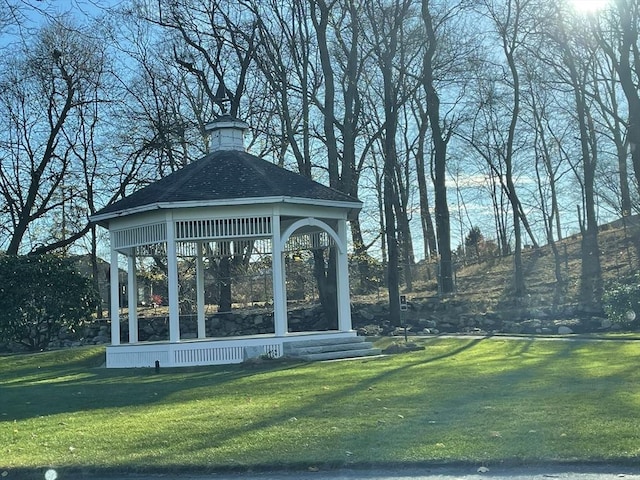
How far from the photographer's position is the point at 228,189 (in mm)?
17516

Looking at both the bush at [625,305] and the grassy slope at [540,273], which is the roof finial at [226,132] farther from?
the grassy slope at [540,273]

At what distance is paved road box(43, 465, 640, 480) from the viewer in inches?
250

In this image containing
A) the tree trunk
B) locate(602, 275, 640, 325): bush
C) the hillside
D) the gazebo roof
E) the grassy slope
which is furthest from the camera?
the grassy slope

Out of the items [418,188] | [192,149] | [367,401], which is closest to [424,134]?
[418,188]

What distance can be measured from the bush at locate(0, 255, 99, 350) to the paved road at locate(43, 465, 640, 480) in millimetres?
15728

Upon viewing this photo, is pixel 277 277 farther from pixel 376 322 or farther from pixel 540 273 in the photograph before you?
pixel 540 273

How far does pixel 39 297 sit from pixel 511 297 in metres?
17.1

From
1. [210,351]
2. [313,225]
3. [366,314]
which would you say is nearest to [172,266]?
[210,351]

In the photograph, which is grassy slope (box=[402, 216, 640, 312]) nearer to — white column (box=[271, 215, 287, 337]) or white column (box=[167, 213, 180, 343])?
white column (box=[271, 215, 287, 337])

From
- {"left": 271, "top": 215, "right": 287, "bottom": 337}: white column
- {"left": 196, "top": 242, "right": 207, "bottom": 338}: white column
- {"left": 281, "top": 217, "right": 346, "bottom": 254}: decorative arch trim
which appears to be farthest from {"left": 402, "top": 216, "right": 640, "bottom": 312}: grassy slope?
{"left": 271, "top": 215, "right": 287, "bottom": 337}: white column

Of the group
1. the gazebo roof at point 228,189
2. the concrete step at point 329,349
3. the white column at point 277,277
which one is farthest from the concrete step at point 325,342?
the gazebo roof at point 228,189

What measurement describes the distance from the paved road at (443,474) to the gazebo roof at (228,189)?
1063 cm

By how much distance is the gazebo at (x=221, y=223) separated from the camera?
17297 mm

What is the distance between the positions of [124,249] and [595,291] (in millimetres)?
17580
